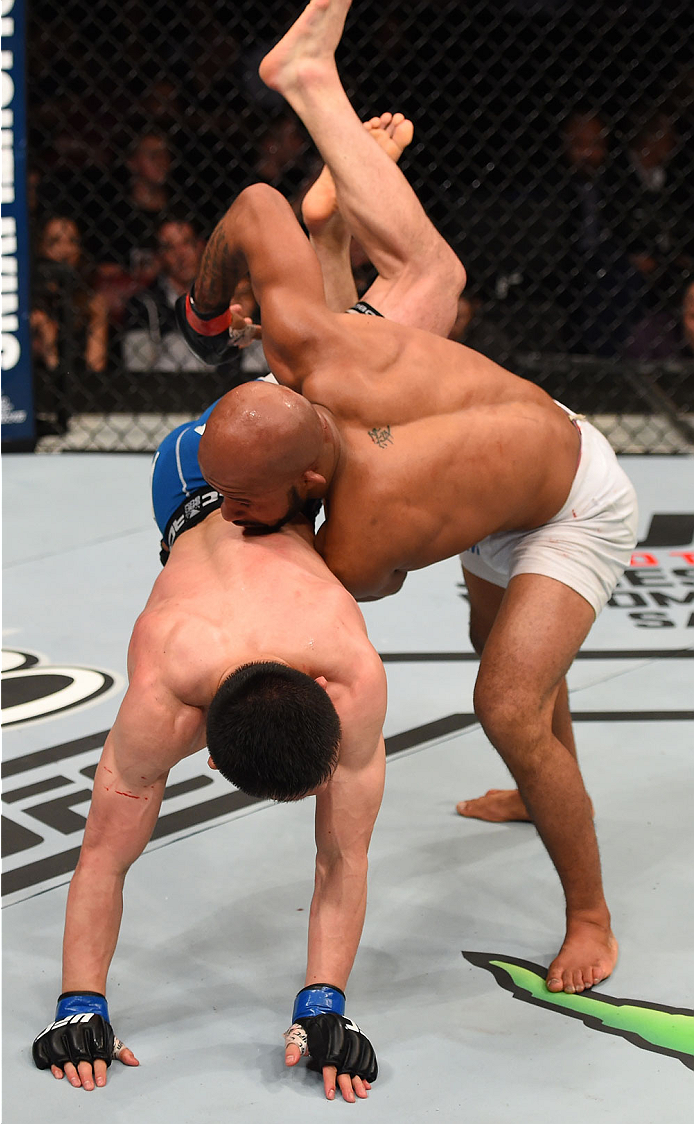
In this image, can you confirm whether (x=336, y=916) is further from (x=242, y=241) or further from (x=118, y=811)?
(x=242, y=241)

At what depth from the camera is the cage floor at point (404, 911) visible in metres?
1.44

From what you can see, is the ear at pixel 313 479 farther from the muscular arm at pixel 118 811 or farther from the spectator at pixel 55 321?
the spectator at pixel 55 321

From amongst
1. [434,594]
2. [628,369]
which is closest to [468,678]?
[434,594]

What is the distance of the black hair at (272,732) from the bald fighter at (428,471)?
9.1 inches

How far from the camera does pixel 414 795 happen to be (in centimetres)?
212

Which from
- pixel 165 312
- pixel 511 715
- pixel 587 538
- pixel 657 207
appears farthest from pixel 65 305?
pixel 511 715

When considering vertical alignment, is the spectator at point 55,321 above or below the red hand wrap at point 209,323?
below

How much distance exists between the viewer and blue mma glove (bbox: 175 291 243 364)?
69.2 inches

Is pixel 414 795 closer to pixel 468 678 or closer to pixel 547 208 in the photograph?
pixel 468 678

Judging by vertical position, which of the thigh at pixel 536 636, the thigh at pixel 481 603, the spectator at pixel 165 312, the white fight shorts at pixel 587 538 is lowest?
the spectator at pixel 165 312

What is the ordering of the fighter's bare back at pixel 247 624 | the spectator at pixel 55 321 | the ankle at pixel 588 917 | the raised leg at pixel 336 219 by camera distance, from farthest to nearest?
1. the spectator at pixel 55 321
2. the raised leg at pixel 336 219
3. the ankle at pixel 588 917
4. the fighter's bare back at pixel 247 624

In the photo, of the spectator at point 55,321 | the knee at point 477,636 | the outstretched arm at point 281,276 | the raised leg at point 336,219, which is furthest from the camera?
the spectator at point 55,321

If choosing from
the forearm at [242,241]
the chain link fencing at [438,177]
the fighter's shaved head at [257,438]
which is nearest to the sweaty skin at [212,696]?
the fighter's shaved head at [257,438]

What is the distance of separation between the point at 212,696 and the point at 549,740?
52 cm
